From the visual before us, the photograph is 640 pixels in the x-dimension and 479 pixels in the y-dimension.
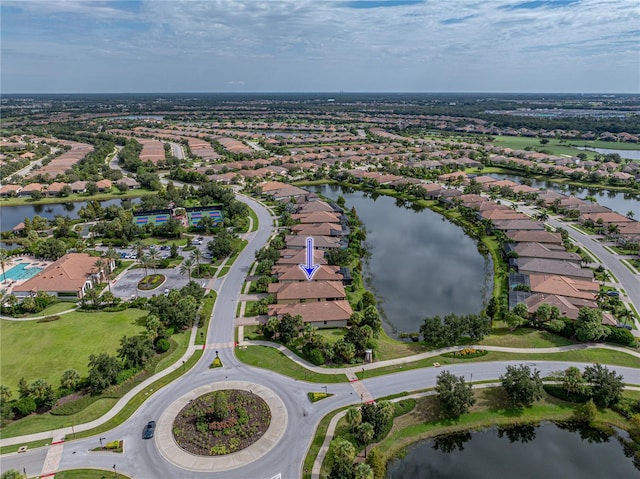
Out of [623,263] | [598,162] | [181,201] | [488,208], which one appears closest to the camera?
[623,263]

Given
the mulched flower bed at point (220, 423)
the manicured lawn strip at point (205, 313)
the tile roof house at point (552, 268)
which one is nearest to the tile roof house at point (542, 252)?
the tile roof house at point (552, 268)

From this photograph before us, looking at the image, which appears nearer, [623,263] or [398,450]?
[398,450]

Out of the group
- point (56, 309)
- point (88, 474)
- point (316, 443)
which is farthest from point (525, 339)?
point (56, 309)

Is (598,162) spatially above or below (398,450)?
above

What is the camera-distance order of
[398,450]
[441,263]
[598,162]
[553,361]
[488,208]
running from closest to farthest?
[398,450], [553,361], [441,263], [488,208], [598,162]

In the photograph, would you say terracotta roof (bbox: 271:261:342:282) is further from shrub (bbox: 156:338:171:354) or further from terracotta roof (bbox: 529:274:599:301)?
terracotta roof (bbox: 529:274:599:301)

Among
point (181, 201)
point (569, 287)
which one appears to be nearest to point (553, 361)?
point (569, 287)

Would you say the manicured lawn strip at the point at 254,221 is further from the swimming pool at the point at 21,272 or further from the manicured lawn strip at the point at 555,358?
the manicured lawn strip at the point at 555,358

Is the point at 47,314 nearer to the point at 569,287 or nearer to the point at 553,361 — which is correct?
the point at 553,361
